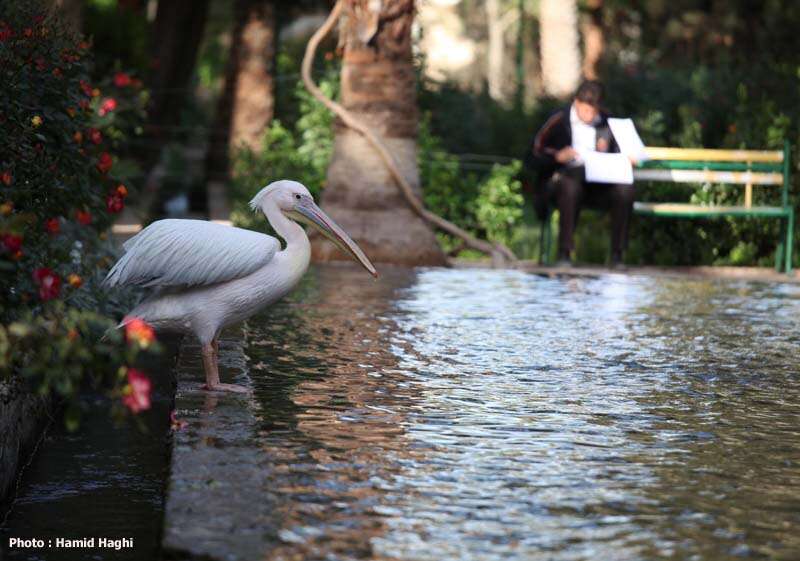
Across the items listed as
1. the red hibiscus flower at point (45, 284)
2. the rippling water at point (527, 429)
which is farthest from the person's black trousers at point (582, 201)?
the red hibiscus flower at point (45, 284)

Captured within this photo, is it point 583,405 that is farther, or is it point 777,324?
point 777,324

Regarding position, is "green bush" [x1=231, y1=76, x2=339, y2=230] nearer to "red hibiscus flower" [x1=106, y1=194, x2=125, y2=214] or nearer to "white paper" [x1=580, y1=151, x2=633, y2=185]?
"white paper" [x1=580, y1=151, x2=633, y2=185]

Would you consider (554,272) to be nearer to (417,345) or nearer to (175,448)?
(417,345)

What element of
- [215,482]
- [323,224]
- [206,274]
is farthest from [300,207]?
[215,482]

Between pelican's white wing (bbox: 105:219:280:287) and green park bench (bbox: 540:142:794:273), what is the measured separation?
8.13m

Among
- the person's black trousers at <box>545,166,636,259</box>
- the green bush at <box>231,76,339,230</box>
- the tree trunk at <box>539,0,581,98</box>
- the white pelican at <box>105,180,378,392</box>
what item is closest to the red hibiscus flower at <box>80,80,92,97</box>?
the white pelican at <box>105,180,378,392</box>

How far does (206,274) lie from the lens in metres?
6.77

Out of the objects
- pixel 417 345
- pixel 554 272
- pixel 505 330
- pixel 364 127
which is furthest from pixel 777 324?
pixel 364 127

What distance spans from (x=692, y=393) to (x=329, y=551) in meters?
3.34

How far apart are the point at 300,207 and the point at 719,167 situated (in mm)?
8418

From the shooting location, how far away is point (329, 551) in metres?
4.45

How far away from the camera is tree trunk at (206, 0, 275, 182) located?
76.3ft

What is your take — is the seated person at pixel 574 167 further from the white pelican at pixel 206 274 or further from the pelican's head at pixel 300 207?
the white pelican at pixel 206 274

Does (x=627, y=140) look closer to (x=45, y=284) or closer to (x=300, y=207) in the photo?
(x=300, y=207)
